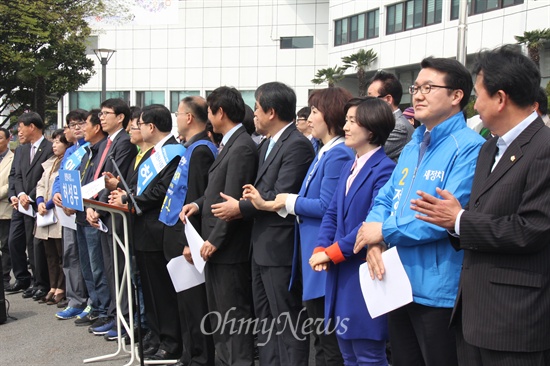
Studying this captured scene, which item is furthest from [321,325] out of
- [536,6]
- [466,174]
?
[536,6]

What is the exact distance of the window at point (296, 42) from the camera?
4291 centimetres

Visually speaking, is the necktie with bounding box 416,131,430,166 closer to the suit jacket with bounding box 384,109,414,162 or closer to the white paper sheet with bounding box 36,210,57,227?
the suit jacket with bounding box 384,109,414,162

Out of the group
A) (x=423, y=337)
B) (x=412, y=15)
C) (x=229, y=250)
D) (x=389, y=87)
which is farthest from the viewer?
(x=412, y=15)

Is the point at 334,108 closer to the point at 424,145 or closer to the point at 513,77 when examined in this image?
the point at 424,145

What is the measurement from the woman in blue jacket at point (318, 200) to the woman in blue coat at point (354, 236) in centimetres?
16

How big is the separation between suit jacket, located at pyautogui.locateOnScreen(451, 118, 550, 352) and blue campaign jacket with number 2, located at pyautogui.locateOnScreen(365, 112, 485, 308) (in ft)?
0.83

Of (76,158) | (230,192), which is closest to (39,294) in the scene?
(76,158)

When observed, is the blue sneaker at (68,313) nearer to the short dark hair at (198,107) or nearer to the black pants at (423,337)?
the short dark hair at (198,107)

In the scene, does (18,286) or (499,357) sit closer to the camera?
(499,357)

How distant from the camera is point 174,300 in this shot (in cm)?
561

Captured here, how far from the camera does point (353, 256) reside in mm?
3654

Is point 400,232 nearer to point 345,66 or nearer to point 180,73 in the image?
point 345,66

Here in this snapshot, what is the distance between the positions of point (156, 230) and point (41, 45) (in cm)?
1434

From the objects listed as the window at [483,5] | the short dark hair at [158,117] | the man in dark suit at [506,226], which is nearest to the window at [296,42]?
the window at [483,5]
